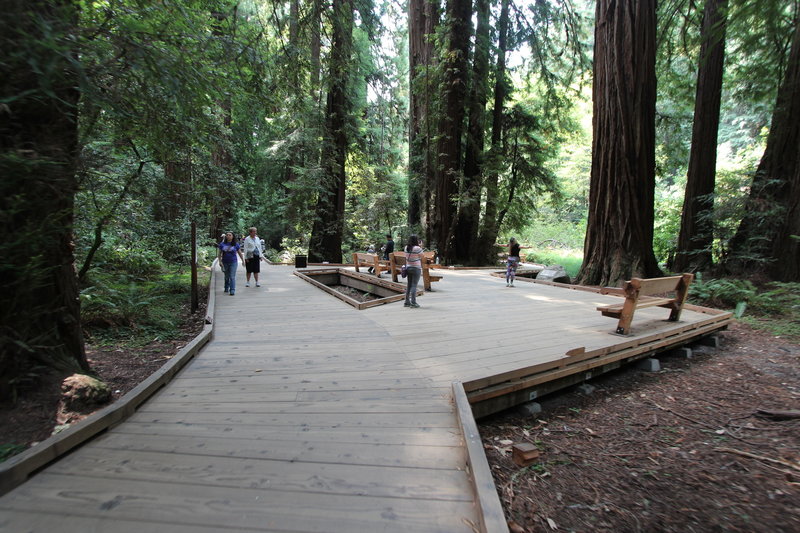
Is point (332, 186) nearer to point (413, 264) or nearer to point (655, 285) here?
point (413, 264)

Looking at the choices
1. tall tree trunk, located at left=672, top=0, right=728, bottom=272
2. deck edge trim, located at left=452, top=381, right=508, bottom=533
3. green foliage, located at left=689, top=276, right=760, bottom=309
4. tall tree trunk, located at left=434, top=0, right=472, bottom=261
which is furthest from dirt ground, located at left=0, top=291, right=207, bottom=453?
tall tree trunk, located at left=672, top=0, right=728, bottom=272

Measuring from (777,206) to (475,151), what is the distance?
371 inches

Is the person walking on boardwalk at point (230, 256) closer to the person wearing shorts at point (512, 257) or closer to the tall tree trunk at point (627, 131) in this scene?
the person wearing shorts at point (512, 257)

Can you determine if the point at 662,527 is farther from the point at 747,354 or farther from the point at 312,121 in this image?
the point at 312,121

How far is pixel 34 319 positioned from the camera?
3270 millimetres

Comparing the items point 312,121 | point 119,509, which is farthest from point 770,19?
point 312,121

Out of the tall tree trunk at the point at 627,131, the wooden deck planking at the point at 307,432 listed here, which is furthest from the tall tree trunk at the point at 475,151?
the wooden deck planking at the point at 307,432

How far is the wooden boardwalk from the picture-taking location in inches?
74.3

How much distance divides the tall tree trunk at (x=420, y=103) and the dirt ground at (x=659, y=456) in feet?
42.3

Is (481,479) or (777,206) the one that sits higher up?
(777,206)

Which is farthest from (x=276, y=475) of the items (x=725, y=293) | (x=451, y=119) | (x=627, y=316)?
(x=451, y=119)

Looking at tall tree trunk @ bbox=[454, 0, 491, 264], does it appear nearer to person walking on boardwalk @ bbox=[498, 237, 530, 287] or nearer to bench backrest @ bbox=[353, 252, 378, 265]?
bench backrest @ bbox=[353, 252, 378, 265]

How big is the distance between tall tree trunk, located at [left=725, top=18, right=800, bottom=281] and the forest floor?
4.69m

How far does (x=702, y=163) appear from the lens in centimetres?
970
